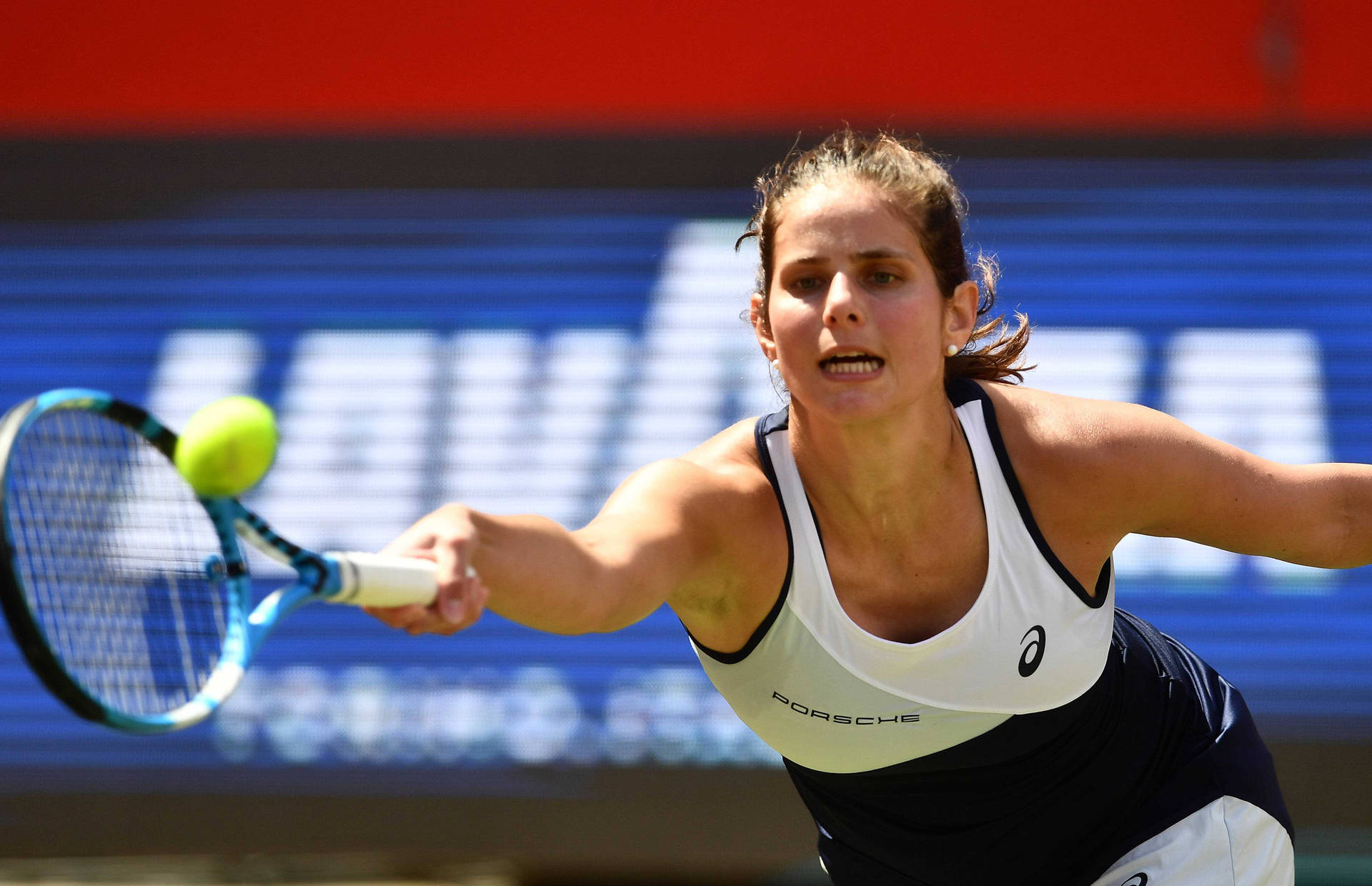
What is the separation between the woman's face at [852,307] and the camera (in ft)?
7.32

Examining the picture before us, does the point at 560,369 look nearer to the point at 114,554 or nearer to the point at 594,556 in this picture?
the point at 114,554

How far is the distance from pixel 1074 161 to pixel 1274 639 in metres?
1.79

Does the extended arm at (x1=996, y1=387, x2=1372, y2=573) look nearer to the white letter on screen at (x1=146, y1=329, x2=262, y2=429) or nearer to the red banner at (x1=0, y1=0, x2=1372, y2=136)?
the red banner at (x1=0, y1=0, x2=1372, y2=136)

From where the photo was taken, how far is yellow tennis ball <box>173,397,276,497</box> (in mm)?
1688

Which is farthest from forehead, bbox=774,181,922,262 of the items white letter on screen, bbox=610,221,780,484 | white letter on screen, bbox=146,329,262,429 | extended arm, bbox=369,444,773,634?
white letter on screen, bbox=146,329,262,429

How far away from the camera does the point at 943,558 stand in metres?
2.41

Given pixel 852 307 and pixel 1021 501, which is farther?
pixel 1021 501

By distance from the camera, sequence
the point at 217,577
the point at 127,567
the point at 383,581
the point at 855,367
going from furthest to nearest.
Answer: the point at 855,367 → the point at 127,567 → the point at 217,577 → the point at 383,581

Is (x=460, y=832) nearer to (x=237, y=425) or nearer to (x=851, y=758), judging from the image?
(x=851, y=758)

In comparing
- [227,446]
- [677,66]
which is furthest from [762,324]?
[677,66]

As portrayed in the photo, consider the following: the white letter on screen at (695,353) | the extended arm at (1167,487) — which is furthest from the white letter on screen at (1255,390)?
the extended arm at (1167,487)

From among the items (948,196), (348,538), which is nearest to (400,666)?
(348,538)

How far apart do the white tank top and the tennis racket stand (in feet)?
2.69

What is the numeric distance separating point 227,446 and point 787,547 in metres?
0.99
